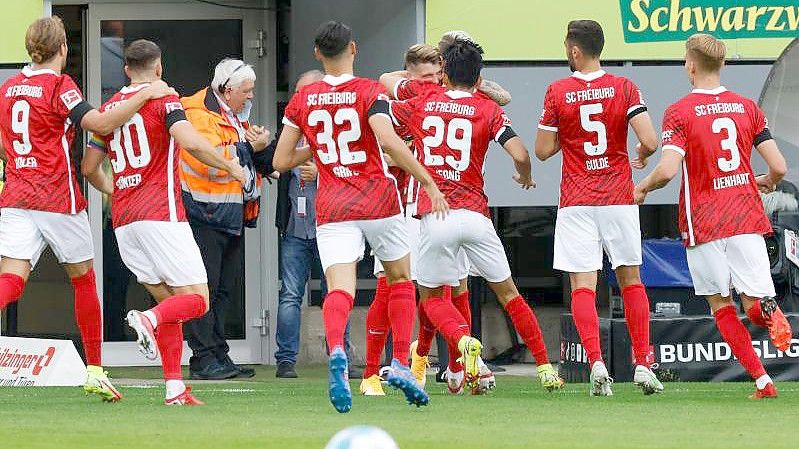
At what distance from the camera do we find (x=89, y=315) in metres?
9.53

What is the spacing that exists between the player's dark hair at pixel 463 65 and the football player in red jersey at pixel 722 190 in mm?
1087

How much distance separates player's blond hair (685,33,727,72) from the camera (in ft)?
30.3

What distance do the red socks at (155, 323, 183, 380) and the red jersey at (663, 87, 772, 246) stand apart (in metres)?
2.85

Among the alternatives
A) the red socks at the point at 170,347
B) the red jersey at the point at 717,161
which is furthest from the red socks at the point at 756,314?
the red socks at the point at 170,347

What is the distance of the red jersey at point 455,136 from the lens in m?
9.27

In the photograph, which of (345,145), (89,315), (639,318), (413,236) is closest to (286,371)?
(413,236)

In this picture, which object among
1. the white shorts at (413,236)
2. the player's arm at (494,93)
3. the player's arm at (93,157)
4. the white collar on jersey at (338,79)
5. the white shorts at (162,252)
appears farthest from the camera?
the white shorts at (413,236)

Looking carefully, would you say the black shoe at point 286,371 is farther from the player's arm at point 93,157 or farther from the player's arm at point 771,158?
the player's arm at point 771,158

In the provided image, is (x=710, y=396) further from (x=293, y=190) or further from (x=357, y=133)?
(x=293, y=190)

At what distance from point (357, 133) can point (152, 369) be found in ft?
17.1

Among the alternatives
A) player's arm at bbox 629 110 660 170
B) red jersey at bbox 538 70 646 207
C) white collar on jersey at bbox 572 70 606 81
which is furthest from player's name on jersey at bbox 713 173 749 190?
white collar on jersey at bbox 572 70 606 81

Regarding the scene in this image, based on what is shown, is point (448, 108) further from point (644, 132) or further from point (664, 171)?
point (664, 171)

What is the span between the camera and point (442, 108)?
927 cm

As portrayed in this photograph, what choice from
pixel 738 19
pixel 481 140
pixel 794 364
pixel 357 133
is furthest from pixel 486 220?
pixel 738 19
